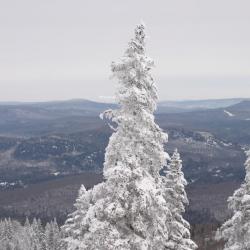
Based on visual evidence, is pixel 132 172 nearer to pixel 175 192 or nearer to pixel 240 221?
pixel 175 192

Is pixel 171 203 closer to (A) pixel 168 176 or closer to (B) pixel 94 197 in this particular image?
(A) pixel 168 176

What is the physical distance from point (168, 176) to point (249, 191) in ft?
18.0

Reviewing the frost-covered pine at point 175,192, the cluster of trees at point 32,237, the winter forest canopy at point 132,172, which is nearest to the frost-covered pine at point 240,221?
the frost-covered pine at point 175,192

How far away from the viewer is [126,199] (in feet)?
69.4

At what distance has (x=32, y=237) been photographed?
141625mm

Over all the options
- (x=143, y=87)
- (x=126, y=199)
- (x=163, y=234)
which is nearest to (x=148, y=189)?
(x=126, y=199)

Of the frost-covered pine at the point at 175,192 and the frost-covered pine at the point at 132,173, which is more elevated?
the frost-covered pine at the point at 132,173

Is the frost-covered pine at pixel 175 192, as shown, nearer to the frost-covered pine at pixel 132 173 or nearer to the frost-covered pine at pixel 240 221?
the frost-covered pine at pixel 240 221

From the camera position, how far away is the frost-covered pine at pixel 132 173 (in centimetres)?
2094

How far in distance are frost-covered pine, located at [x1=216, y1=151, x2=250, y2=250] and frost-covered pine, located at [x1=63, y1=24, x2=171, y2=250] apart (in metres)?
12.3

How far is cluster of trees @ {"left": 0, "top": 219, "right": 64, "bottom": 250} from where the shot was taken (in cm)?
11406

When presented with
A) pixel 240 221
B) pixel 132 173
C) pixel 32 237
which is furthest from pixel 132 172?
pixel 32 237

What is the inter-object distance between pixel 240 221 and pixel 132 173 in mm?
15246

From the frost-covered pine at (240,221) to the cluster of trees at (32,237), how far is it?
7718cm
